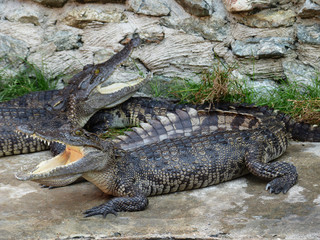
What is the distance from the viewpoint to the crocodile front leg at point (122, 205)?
347 centimetres

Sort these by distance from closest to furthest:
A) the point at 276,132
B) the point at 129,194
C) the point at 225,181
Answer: the point at 129,194 < the point at 225,181 < the point at 276,132

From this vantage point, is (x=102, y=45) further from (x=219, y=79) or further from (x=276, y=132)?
(x=276, y=132)

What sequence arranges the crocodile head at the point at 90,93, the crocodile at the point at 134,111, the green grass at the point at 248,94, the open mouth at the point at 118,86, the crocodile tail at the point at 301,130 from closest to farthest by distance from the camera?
1. the crocodile tail at the point at 301,130
2. the green grass at the point at 248,94
3. the crocodile at the point at 134,111
4. the crocodile head at the point at 90,93
5. the open mouth at the point at 118,86

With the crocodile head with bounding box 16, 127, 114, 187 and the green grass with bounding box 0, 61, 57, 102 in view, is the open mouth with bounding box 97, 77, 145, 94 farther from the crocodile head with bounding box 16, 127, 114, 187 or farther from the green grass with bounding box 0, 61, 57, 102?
the crocodile head with bounding box 16, 127, 114, 187

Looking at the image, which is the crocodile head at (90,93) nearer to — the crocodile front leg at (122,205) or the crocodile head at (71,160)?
the crocodile head at (71,160)

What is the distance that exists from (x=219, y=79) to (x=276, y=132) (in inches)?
42.2

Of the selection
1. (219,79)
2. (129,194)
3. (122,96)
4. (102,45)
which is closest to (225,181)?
(129,194)

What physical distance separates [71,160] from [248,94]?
2.61 metres

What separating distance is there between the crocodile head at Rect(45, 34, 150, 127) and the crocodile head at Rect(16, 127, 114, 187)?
178 centimetres

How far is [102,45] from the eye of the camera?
6000 millimetres

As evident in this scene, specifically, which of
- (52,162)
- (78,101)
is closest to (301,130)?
(78,101)

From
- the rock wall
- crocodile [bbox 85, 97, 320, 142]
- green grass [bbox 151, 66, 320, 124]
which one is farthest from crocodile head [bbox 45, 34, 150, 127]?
green grass [bbox 151, 66, 320, 124]

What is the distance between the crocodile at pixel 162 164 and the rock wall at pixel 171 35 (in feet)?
4.64

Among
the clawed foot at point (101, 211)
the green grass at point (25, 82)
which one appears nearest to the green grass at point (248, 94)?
the green grass at point (25, 82)
